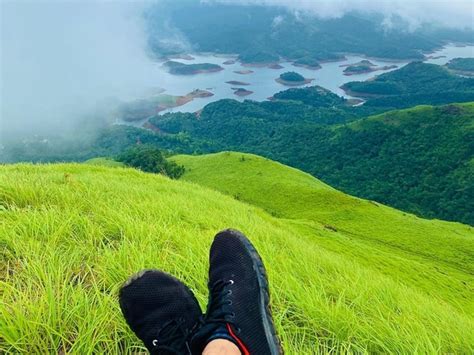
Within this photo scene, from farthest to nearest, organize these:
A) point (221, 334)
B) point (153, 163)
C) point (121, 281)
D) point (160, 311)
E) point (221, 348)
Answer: point (153, 163) → point (121, 281) → point (160, 311) → point (221, 334) → point (221, 348)

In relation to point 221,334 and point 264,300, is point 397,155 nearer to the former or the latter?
point 264,300

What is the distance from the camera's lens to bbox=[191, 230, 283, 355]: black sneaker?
2.45m

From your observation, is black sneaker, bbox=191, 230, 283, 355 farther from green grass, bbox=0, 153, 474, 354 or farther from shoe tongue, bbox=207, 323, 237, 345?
green grass, bbox=0, 153, 474, 354

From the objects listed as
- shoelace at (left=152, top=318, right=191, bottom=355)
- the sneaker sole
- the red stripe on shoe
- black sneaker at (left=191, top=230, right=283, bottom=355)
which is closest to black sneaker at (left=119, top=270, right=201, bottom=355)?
shoelace at (left=152, top=318, right=191, bottom=355)

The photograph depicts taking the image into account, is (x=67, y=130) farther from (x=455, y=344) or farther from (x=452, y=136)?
(x=455, y=344)

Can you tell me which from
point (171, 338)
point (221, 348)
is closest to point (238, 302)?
point (221, 348)

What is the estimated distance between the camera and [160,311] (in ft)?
8.97

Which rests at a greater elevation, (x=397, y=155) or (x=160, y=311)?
(x=160, y=311)

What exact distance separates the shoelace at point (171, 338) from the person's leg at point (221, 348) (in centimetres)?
17

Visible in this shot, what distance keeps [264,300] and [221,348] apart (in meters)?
0.56

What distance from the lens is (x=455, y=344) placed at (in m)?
3.21

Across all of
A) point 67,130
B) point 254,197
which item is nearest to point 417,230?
point 254,197

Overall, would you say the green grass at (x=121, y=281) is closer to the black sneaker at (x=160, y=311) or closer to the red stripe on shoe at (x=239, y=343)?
the black sneaker at (x=160, y=311)

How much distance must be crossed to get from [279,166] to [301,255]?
56661 millimetres
